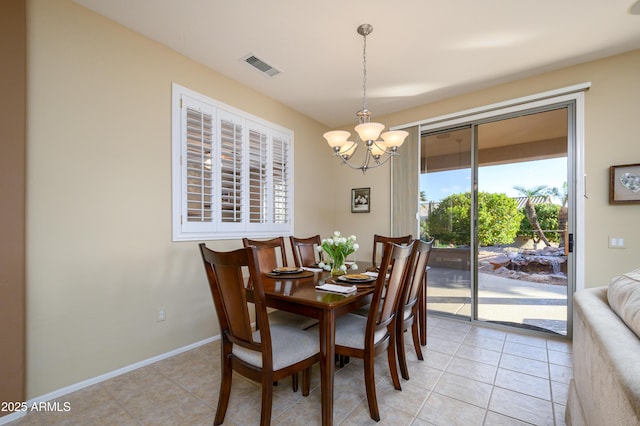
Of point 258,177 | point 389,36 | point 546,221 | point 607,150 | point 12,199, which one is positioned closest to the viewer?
point 12,199

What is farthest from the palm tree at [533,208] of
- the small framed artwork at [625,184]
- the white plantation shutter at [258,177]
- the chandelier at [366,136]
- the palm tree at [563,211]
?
the white plantation shutter at [258,177]

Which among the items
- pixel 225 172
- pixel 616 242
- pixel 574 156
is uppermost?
pixel 574 156

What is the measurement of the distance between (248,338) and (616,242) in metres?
3.38

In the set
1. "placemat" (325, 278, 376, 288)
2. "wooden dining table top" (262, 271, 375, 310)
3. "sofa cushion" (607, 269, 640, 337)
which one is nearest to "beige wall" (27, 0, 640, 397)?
"wooden dining table top" (262, 271, 375, 310)

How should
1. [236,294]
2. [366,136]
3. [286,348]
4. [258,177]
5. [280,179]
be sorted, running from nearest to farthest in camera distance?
1. [236,294]
2. [286,348]
3. [366,136]
4. [258,177]
5. [280,179]

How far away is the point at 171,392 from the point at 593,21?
14.0 ft

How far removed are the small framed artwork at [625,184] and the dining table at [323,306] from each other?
2.58 m

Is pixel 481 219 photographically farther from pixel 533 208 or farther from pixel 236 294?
pixel 236 294

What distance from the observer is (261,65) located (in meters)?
2.93

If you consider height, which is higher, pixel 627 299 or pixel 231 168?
pixel 231 168

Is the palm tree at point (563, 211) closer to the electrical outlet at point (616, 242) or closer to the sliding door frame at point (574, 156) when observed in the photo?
the sliding door frame at point (574, 156)

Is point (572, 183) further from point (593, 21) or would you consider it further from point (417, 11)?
point (417, 11)

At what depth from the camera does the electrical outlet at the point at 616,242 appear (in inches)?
104

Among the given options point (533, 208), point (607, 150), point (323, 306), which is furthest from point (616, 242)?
point (323, 306)
